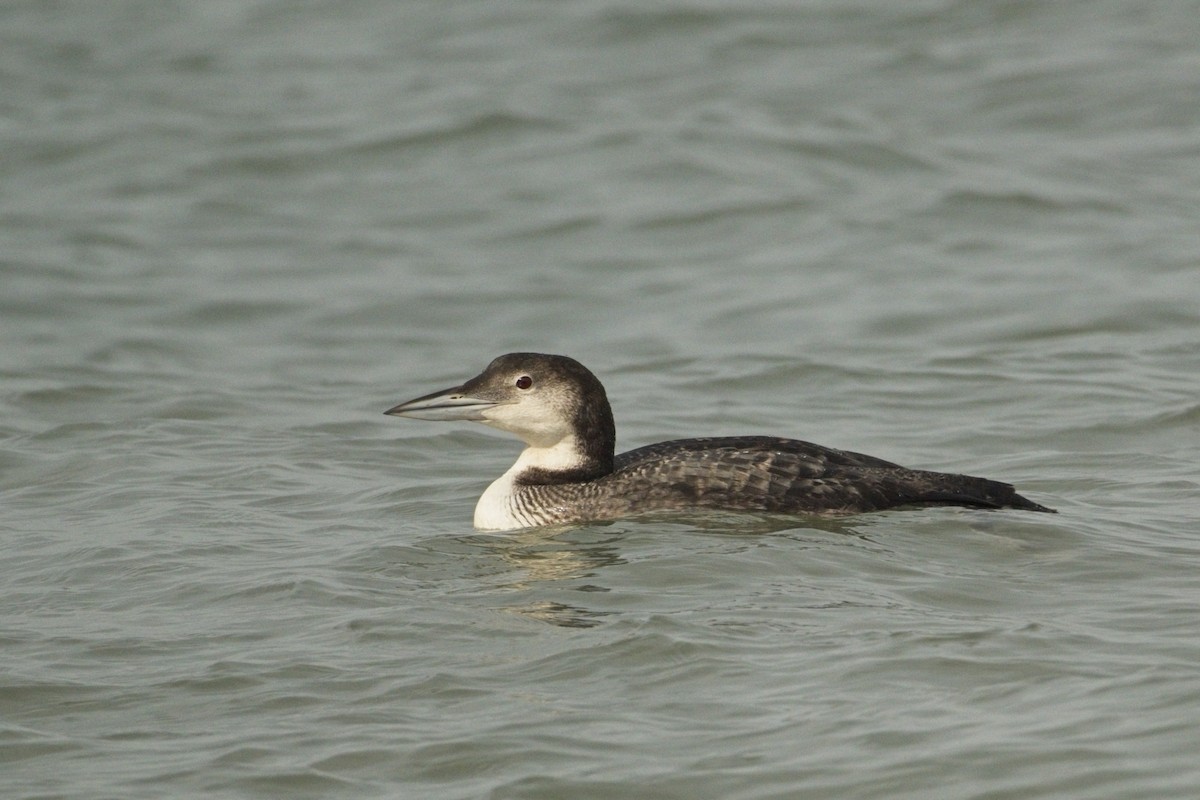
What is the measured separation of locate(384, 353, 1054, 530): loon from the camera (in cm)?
721

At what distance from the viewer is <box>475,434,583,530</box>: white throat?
7.37m

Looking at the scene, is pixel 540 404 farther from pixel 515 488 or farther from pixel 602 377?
pixel 602 377

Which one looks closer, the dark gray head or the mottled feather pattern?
the mottled feather pattern

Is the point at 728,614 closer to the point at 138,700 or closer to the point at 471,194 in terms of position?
the point at 138,700

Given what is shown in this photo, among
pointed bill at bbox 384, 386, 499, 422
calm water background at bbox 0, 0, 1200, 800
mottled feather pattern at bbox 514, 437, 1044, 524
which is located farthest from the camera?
pointed bill at bbox 384, 386, 499, 422

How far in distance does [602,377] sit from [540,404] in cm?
303

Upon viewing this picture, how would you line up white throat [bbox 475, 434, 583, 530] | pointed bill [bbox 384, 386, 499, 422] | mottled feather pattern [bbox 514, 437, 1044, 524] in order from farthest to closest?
pointed bill [bbox 384, 386, 499, 422] < white throat [bbox 475, 434, 583, 530] < mottled feather pattern [bbox 514, 437, 1044, 524]

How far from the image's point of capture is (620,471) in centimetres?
749

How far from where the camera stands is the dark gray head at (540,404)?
24.4 ft

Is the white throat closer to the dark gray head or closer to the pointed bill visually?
the dark gray head

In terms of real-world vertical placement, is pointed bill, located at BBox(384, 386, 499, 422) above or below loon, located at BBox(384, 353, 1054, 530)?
above

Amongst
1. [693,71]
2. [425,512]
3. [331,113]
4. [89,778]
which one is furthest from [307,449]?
[693,71]

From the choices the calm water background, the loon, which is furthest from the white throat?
the calm water background

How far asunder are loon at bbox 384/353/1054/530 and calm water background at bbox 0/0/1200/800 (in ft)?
0.50
